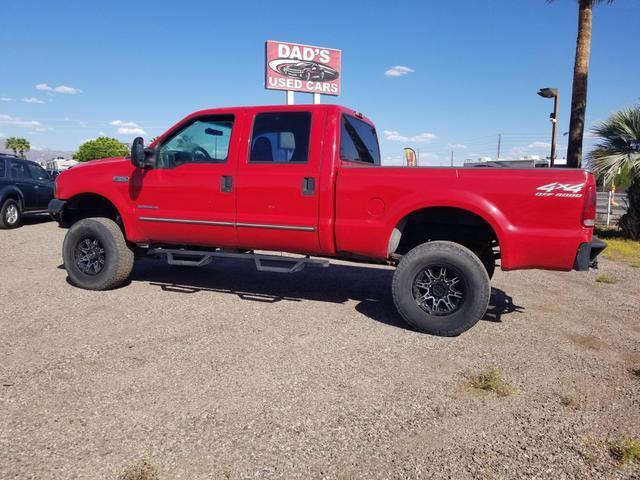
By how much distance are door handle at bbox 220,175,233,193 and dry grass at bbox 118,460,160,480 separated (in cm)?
316

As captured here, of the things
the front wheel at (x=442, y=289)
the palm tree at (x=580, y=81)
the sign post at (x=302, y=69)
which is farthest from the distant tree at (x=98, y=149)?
the front wheel at (x=442, y=289)

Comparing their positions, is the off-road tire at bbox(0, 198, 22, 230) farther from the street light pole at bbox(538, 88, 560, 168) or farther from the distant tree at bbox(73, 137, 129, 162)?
the distant tree at bbox(73, 137, 129, 162)

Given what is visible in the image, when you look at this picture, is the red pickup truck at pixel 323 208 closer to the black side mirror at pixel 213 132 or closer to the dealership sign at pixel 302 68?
the black side mirror at pixel 213 132

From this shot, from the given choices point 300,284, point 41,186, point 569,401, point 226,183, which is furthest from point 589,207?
point 41,186

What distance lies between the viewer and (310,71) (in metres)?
20.3

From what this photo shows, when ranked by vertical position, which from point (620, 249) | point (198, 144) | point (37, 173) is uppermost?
point (198, 144)

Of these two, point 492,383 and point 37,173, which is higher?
point 37,173

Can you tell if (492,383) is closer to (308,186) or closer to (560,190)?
(560,190)

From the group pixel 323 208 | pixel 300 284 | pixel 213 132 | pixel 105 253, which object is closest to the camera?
pixel 323 208

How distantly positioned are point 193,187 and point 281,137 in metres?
1.13

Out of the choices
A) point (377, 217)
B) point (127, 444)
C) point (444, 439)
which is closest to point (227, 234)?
point (377, 217)

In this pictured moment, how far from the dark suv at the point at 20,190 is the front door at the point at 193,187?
28.0ft

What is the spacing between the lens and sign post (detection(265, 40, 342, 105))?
64.0 feet

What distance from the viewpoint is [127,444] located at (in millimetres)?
2535
